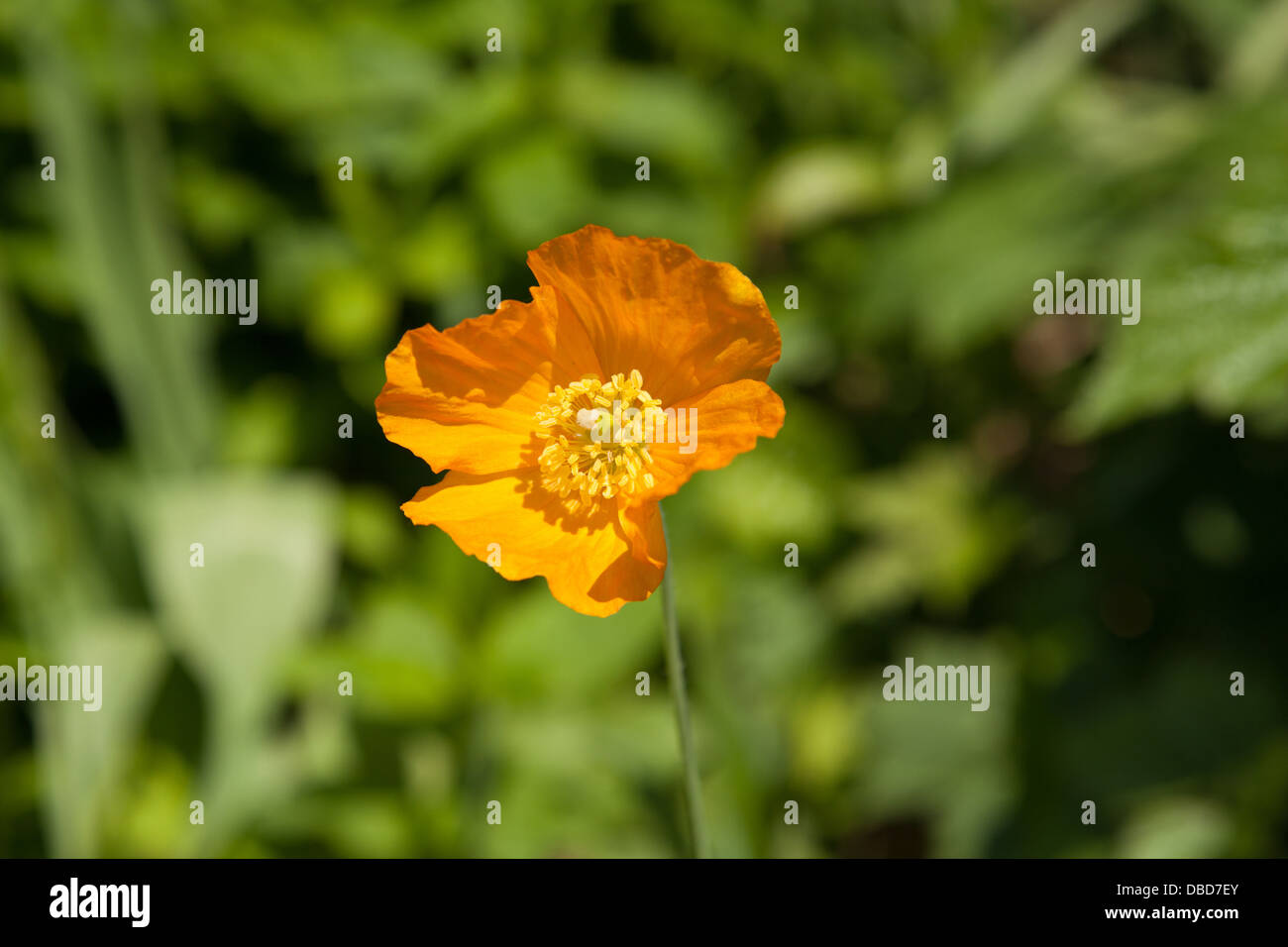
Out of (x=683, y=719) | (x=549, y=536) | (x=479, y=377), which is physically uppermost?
(x=479, y=377)

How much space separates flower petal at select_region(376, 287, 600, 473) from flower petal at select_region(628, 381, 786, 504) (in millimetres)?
81

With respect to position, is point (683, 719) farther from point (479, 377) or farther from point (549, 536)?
point (479, 377)

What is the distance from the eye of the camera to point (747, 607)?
1.82 metres

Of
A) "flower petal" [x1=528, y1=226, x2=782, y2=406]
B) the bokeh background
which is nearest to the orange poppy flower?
"flower petal" [x1=528, y1=226, x2=782, y2=406]

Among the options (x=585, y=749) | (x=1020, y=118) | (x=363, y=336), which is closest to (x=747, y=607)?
(x=585, y=749)

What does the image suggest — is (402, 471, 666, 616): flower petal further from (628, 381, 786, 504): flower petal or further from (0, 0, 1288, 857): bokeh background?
(0, 0, 1288, 857): bokeh background

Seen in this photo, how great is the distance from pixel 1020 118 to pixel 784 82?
437 mm

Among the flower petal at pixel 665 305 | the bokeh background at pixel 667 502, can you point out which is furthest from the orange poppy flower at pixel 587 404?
the bokeh background at pixel 667 502

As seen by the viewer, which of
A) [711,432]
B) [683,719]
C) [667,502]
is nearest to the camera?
[683,719]

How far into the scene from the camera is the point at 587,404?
0.76 m

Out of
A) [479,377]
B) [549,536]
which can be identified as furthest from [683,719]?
[479,377]

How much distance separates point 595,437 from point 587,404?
6cm

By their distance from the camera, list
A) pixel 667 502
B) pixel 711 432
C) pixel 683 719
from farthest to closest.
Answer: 1. pixel 667 502
2. pixel 711 432
3. pixel 683 719
